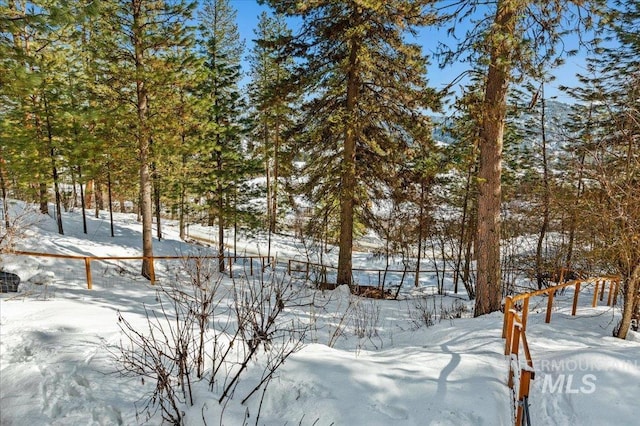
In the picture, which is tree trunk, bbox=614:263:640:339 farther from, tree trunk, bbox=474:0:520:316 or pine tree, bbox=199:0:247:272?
pine tree, bbox=199:0:247:272

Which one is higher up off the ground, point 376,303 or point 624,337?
point 624,337

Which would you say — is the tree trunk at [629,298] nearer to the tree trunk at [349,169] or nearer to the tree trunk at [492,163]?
the tree trunk at [492,163]

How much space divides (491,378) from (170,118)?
36.3ft

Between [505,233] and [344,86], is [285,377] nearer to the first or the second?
[344,86]

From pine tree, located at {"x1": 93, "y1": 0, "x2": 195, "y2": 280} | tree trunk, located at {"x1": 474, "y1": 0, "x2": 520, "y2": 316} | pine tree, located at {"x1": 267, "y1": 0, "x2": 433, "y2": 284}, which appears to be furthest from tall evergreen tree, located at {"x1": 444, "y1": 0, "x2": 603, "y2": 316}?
pine tree, located at {"x1": 93, "y1": 0, "x2": 195, "y2": 280}

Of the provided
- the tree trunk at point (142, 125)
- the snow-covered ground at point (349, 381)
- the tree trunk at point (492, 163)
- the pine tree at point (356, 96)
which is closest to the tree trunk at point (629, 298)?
the snow-covered ground at point (349, 381)

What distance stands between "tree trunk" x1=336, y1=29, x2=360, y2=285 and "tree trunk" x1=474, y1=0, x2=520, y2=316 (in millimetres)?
4575

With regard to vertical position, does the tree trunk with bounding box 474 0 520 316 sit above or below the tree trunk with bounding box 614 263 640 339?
above

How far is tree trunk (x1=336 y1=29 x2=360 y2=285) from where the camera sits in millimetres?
10805

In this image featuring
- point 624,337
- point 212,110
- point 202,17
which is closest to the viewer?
point 624,337

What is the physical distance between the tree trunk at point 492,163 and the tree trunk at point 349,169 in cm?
458

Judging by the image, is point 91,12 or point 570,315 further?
point 570,315

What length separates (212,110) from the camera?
16.0m

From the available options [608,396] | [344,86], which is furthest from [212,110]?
[608,396]
